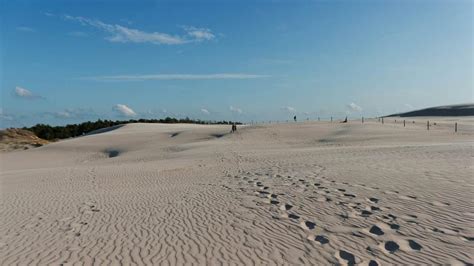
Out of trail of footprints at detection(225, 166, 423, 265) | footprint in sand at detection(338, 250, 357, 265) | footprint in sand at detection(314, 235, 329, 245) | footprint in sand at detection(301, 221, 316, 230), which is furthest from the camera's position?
footprint in sand at detection(301, 221, 316, 230)

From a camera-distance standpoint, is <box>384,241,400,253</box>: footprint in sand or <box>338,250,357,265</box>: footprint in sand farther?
<box>384,241,400,253</box>: footprint in sand

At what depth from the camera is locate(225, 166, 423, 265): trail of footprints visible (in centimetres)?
677

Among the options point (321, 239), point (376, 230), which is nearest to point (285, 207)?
point (321, 239)

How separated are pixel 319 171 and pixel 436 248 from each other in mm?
9356

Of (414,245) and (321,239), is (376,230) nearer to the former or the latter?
(414,245)

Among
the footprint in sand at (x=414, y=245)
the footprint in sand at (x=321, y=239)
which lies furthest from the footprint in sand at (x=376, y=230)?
the footprint in sand at (x=321, y=239)

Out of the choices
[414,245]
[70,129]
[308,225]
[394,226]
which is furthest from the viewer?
[70,129]

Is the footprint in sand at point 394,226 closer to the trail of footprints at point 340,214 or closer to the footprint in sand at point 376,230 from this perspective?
the trail of footprints at point 340,214

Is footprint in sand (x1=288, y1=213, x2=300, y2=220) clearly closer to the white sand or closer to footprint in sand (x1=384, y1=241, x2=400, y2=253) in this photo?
the white sand

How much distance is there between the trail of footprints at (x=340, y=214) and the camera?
6.77 m

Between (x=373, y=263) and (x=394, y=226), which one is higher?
(x=394, y=226)

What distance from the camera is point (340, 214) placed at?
29.2 feet

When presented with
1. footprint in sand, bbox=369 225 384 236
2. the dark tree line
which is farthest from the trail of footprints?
the dark tree line

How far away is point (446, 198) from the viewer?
31.3ft
